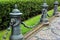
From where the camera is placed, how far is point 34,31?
7.58m

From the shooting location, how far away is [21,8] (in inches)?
412

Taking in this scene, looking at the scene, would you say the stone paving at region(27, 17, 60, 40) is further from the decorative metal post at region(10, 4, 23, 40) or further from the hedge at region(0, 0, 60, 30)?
the hedge at region(0, 0, 60, 30)

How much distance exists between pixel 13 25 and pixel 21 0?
5190mm

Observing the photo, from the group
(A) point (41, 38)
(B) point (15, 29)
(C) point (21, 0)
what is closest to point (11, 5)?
(C) point (21, 0)

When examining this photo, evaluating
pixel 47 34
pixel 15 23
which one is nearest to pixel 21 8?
pixel 47 34

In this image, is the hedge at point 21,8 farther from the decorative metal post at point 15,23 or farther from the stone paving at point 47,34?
the decorative metal post at point 15,23

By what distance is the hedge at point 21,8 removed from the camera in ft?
28.7

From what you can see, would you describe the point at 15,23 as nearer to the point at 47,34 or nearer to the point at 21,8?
the point at 47,34

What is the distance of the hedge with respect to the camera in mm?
8734

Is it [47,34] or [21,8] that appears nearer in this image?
[47,34]

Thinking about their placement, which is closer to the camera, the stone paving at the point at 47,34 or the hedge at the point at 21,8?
the stone paving at the point at 47,34

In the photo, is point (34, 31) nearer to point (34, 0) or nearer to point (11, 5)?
point (11, 5)

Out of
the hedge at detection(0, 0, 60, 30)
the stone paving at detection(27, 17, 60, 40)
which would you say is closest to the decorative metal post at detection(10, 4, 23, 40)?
the stone paving at detection(27, 17, 60, 40)

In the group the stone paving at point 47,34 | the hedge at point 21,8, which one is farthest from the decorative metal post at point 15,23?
the hedge at point 21,8
